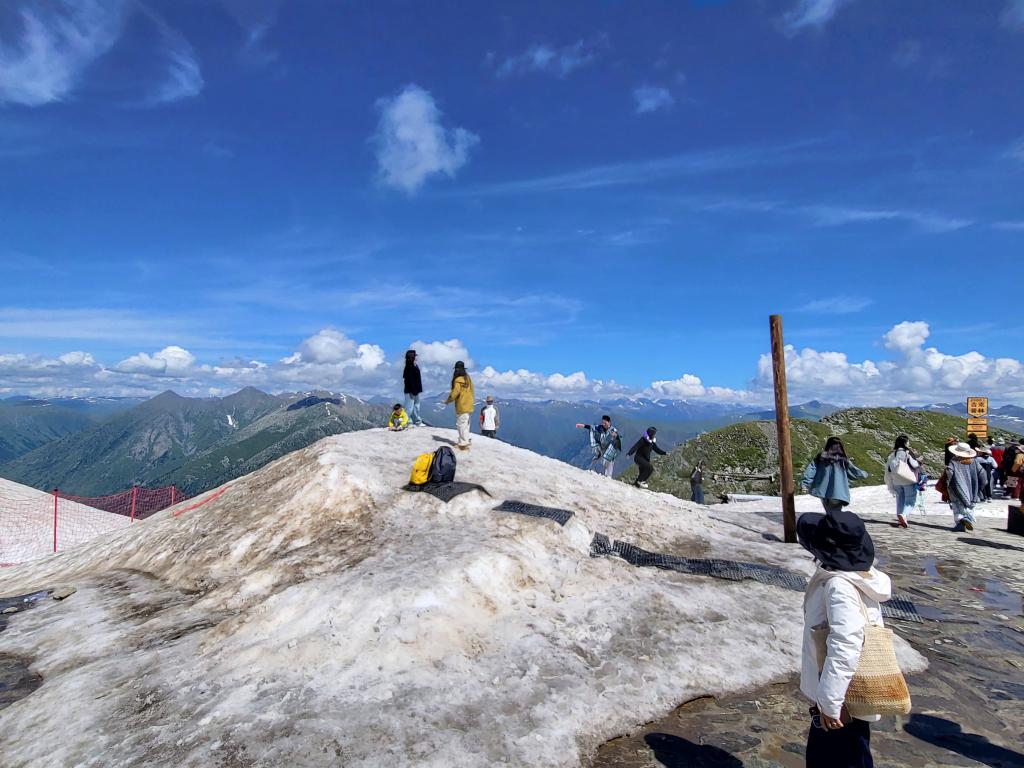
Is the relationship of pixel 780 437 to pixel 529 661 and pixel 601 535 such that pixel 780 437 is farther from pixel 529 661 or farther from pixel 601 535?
pixel 529 661

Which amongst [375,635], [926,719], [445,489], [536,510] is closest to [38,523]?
[445,489]

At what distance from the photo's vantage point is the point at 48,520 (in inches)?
1308

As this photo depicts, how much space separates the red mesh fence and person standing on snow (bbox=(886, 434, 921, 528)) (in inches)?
1214

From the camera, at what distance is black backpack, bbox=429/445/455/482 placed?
49.8 feet

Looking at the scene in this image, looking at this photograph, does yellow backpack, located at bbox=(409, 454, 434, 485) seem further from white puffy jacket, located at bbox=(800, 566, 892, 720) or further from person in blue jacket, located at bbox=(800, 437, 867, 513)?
person in blue jacket, located at bbox=(800, 437, 867, 513)

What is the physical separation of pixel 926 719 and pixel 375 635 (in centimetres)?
796

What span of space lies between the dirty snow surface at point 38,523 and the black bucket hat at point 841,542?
33697 mm

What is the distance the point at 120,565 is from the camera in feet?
51.4

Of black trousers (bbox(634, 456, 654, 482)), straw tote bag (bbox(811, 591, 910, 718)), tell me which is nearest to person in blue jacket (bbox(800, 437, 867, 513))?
black trousers (bbox(634, 456, 654, 482))

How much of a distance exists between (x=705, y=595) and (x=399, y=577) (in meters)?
6.42

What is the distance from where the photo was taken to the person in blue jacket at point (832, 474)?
16594mm

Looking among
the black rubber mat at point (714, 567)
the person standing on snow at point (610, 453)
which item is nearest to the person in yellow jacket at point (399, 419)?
the person standing on snow at point (610, 453)

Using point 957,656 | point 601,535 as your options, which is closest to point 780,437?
point 601,535

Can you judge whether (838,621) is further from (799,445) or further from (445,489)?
(799,445)
